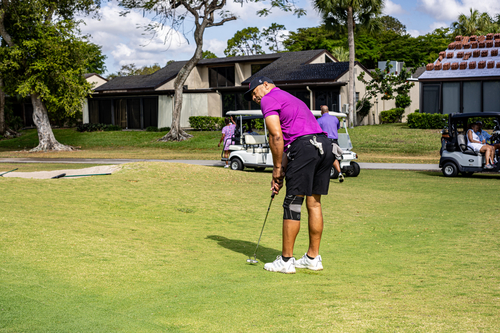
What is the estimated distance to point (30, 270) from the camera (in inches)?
192

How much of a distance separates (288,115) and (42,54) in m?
28.8

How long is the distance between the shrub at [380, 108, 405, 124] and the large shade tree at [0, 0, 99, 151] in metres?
22.7

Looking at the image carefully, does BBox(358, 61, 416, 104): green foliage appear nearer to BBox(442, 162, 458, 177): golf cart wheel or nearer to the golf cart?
the golf cart

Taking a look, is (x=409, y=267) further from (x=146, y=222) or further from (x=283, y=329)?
(x=146, y=222)

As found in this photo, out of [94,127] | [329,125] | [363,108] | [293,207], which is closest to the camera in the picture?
[293,207]

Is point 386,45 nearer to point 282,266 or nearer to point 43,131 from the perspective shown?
point 43,131

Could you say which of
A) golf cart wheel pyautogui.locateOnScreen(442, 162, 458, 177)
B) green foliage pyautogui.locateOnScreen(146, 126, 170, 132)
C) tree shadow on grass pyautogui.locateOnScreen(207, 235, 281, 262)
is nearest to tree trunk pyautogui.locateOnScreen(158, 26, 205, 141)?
green foliage pyautogui.locateOnScreen(146, 126, 170, 132)

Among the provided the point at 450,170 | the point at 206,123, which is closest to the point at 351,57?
the point at 206,123

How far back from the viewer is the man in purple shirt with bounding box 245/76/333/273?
17.1 feet

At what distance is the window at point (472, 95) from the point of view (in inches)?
1184

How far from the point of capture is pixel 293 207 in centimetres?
529

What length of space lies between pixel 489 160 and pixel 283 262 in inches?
461

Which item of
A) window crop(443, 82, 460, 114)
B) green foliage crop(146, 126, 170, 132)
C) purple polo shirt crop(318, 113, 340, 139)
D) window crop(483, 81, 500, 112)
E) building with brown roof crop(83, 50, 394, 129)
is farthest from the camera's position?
green foliage crop(146, 126, 170, 132)

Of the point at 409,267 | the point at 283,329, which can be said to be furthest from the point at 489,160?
the point at 283,329
